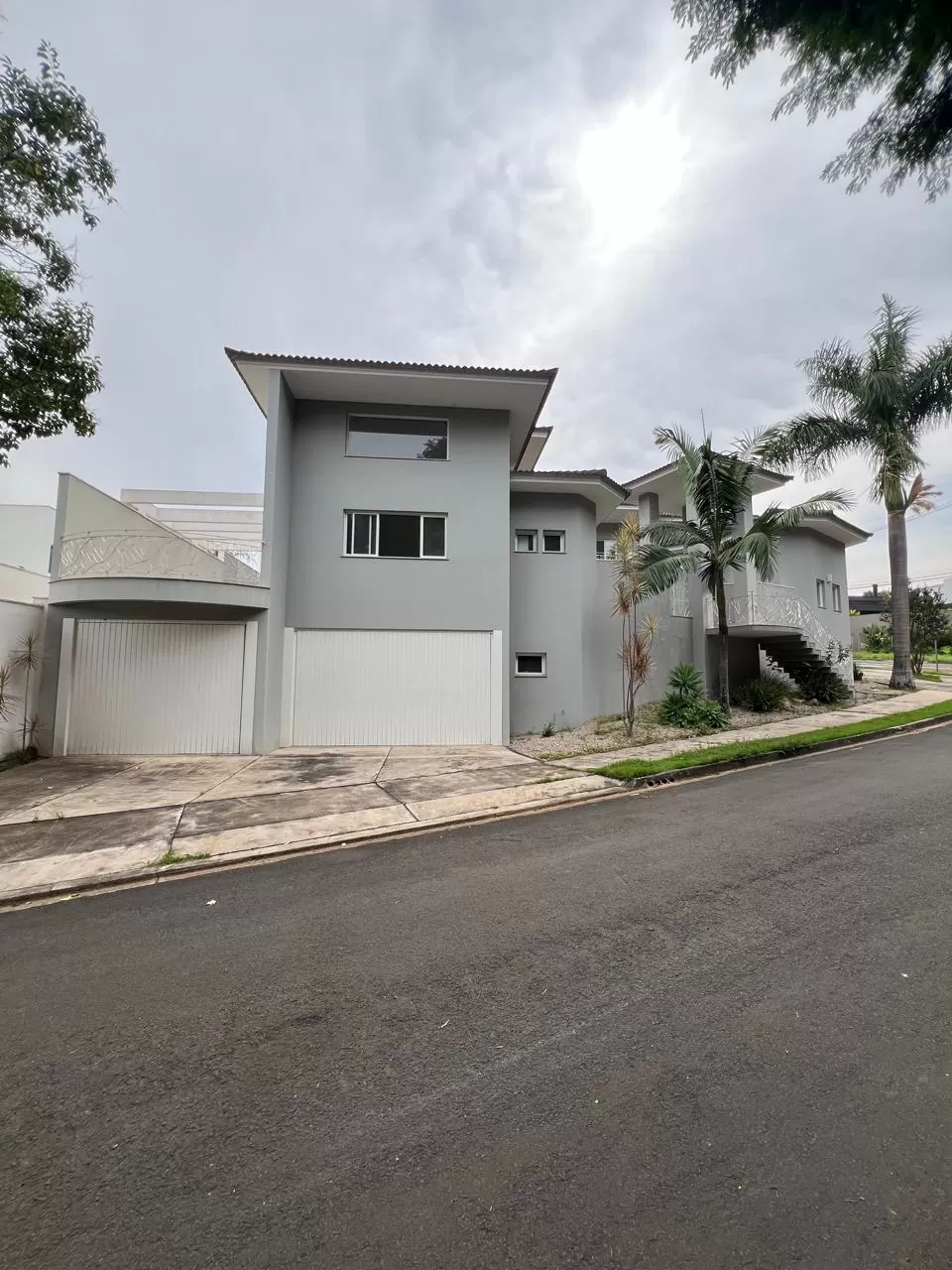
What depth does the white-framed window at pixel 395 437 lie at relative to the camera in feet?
39.8

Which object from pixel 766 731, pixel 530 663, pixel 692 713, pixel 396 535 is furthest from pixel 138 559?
pixel 766 731

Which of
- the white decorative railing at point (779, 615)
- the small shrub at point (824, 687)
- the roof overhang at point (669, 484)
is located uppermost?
the roof overhang at point (669, 484)

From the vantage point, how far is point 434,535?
12.0 metres

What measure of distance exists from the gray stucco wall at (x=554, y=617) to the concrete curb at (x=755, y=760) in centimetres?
461

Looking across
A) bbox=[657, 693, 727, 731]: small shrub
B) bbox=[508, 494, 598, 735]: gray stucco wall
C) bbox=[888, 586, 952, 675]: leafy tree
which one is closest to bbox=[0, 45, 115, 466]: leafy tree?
bbox=[508, 494, 598, 735]: gray stucco wall

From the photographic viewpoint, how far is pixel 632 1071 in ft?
7.75

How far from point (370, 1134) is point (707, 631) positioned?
51.8 feet

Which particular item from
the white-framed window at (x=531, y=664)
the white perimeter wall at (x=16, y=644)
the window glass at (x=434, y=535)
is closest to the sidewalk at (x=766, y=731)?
the white-framed window at (x=531, y=664)

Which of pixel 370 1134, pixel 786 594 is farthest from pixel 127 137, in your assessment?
pixel 786 594

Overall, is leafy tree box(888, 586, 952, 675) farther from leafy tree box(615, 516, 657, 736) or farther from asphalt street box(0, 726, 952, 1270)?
asphalt street box(0, 726, 952, 1270)

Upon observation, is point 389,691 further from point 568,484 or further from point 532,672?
point 568,484

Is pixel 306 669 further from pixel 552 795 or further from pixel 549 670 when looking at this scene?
pixel 552 795

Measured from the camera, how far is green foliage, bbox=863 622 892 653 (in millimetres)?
36625

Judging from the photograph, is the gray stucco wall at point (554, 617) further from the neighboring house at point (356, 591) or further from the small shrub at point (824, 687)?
the small shrub at point (824, 687)
